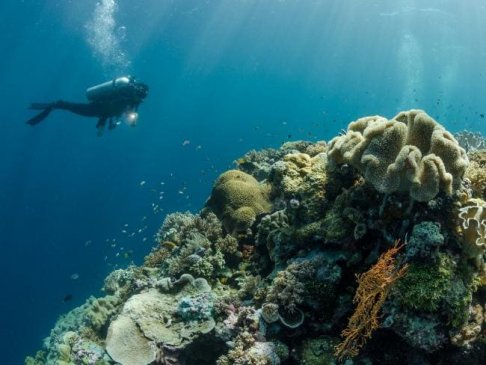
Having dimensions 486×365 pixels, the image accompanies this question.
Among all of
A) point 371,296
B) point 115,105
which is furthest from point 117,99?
point 371,296

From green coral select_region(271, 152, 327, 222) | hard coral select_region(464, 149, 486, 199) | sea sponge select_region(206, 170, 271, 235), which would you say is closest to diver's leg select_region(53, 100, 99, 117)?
sea sponge select_region(206, 170, 271, 235)

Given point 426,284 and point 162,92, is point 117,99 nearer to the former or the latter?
point 426,284

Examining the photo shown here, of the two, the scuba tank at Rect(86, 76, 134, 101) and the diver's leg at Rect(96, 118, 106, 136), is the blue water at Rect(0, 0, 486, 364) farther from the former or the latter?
the scuba tank at Rect(86, 76, 134, 101)

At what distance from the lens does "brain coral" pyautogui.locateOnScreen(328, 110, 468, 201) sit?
4.31 m

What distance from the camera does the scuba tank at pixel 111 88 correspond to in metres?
16.8

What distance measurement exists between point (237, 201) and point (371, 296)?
15.3ft

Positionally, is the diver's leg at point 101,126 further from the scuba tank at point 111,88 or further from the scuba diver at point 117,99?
the scuba tank at point 111,88

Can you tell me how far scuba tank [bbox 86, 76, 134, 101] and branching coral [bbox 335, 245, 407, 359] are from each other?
1455cm

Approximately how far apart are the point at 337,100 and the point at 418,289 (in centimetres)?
15987

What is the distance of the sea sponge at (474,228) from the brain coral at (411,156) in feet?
1.01

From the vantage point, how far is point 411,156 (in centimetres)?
427

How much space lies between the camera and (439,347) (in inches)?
171

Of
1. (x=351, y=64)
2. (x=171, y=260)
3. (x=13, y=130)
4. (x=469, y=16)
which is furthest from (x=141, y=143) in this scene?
(x=171, y=260)

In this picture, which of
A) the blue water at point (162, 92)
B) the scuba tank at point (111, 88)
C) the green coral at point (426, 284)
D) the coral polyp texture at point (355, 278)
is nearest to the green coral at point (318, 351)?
the coral polyp texture at point (355, 278)
